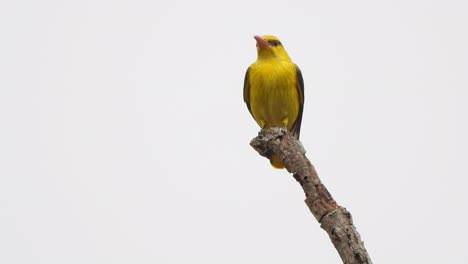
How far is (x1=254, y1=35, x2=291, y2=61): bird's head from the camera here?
25.2ft

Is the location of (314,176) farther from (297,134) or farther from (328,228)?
(297,134)

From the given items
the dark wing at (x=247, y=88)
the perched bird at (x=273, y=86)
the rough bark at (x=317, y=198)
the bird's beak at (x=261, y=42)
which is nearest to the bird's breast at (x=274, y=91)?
the perched bird at (x=273, y=86)

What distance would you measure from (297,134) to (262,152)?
12.2 feet

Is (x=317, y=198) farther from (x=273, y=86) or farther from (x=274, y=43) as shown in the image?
(x=274, y=43)

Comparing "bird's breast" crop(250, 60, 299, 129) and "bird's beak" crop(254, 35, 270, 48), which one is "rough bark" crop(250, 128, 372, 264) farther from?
"bird's beak" crop(254, 35, 270, 48)

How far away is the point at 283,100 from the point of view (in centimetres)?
749

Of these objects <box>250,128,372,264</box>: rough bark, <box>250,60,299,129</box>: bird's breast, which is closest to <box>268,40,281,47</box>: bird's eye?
<box>250,60,299,129</box>: bird's breast

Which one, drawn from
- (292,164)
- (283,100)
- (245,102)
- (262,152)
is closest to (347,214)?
(292,164)

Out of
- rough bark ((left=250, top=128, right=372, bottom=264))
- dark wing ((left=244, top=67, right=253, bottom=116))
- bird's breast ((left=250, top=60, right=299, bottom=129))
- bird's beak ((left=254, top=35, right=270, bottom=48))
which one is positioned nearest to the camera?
rough bark ((left=250, top=128, right=372, bottom=264))

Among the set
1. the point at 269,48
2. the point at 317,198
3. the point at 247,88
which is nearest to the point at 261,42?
the point at 269,48

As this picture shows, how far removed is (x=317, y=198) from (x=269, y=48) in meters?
4.11

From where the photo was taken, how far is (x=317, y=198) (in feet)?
12.7

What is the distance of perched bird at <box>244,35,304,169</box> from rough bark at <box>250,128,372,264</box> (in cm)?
258

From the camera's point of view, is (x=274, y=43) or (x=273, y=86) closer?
(x=273, y=86)
